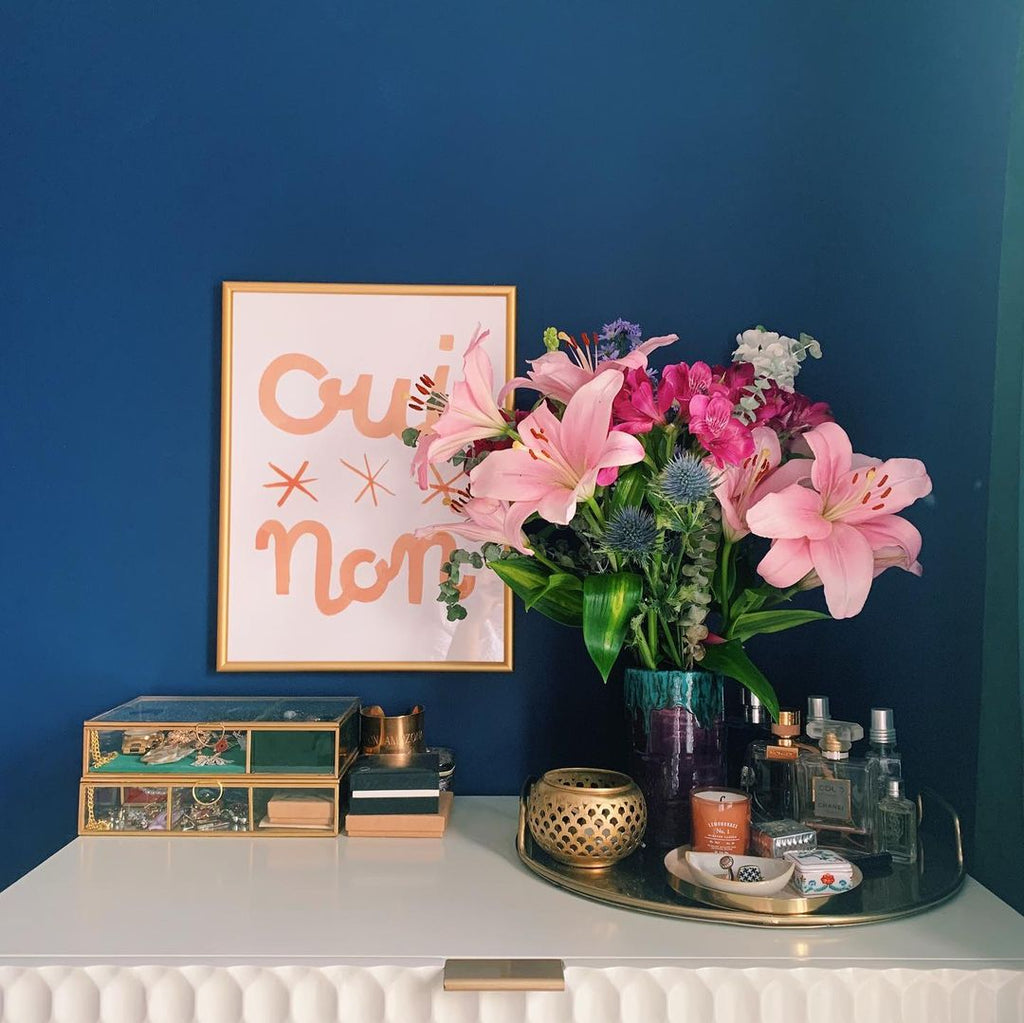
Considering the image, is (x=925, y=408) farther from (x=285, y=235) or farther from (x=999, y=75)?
(x=285, y=235)

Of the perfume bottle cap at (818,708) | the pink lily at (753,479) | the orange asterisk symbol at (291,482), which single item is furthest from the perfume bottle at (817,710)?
the orange asterisk symbol at (291,482)

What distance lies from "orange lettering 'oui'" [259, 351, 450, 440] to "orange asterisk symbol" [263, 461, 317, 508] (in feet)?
0.18

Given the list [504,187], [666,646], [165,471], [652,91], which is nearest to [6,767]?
[165,471]

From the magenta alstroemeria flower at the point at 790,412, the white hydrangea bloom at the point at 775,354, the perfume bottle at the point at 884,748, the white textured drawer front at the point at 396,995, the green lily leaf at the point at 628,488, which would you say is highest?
the white hydrangea bloom at the point at 775,354

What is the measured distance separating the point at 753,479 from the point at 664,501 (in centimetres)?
13

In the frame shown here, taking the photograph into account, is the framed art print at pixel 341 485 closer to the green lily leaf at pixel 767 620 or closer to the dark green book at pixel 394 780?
the dark green book at pixel 394 780

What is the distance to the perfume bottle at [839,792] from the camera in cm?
99

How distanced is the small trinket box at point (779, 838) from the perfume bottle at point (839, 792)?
53 millimetres

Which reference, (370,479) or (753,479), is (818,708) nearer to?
(753,479)

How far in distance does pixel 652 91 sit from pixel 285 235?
577 mm

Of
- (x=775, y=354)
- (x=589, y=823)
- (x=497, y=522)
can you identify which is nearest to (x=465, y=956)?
(x=589, y=823)

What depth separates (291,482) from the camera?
1.26m

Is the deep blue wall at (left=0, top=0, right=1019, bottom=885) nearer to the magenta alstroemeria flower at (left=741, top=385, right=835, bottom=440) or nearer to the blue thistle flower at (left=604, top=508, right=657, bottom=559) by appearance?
the magenta alstroemeria flower at (left=741, top=385, right=835, bottom=440)

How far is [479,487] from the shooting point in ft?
3.13
